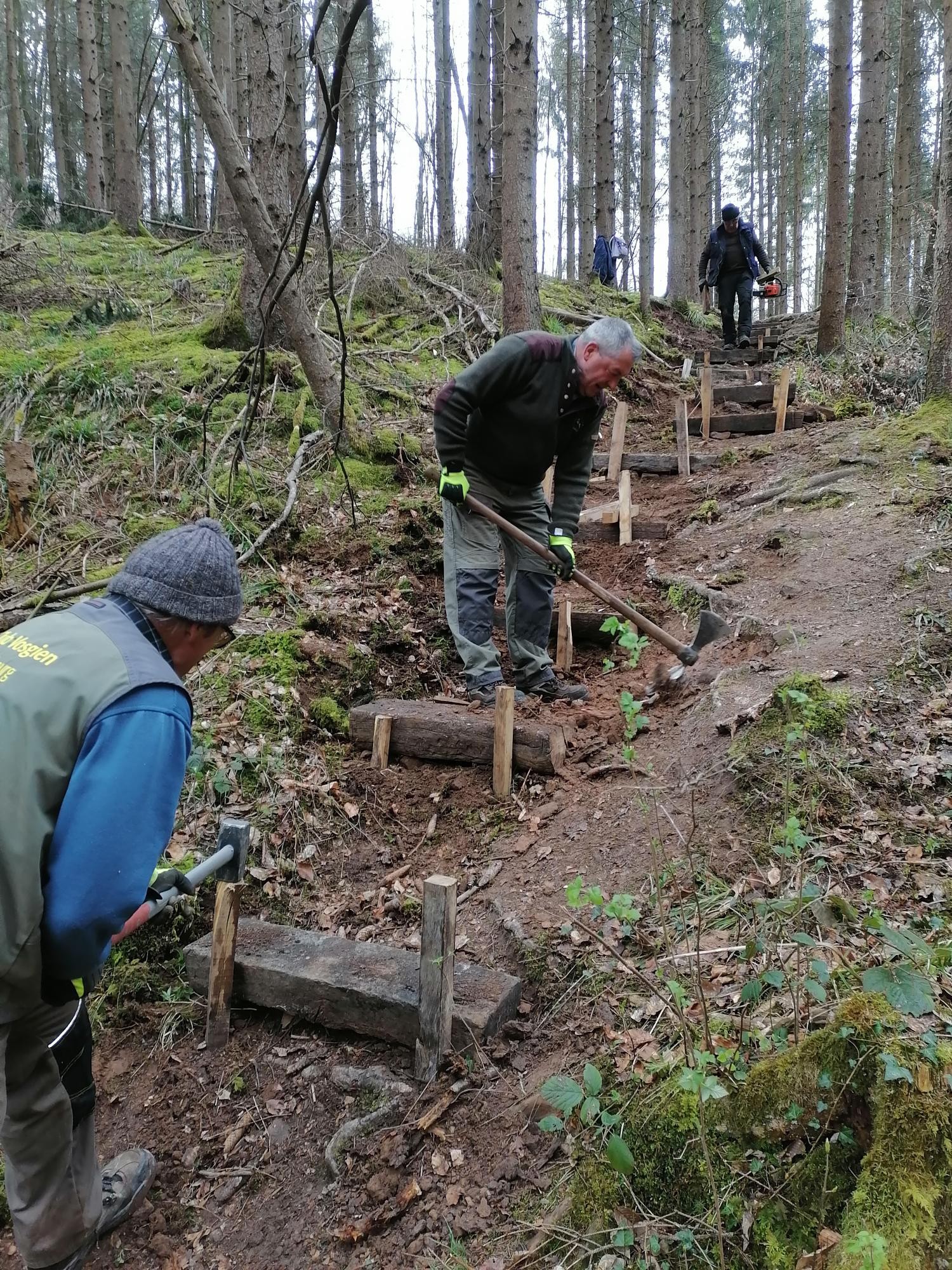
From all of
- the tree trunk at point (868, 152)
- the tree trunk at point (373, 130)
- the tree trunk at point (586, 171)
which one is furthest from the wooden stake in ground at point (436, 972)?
the tree trunk at point (586, 171)

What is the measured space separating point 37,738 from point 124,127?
17.2 meters

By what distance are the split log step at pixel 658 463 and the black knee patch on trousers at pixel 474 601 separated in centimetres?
406

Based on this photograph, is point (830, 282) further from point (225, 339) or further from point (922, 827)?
point (922, 827)

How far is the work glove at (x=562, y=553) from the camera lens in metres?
5.13

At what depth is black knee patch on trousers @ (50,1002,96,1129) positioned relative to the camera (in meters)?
2.46

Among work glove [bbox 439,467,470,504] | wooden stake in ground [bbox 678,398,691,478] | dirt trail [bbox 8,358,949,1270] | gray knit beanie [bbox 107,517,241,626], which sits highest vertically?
wooden stake in ground [bbox 678,398,691,478]

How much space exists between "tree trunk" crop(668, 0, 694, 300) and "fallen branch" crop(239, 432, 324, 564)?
49.4ft

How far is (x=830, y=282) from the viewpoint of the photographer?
11.7 m

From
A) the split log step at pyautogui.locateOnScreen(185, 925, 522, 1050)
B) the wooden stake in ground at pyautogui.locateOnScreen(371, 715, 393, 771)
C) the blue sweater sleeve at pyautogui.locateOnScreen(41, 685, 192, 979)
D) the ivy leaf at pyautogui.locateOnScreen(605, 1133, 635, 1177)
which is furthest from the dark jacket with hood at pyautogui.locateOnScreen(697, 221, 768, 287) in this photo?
the ivy leaf at pyautogui.locateOnScreen(605, 1133, 635, 1177)

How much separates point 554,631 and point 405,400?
3.67 meters

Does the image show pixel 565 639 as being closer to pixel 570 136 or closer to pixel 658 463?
pixel 658 463

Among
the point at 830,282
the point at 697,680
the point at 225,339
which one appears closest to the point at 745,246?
the point at 830,282

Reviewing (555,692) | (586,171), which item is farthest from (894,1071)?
(586,171)

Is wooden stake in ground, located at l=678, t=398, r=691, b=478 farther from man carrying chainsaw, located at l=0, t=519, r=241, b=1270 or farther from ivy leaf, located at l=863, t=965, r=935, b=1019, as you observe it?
ivy leaf, located at l=863, t=965, r=935, b=1019
